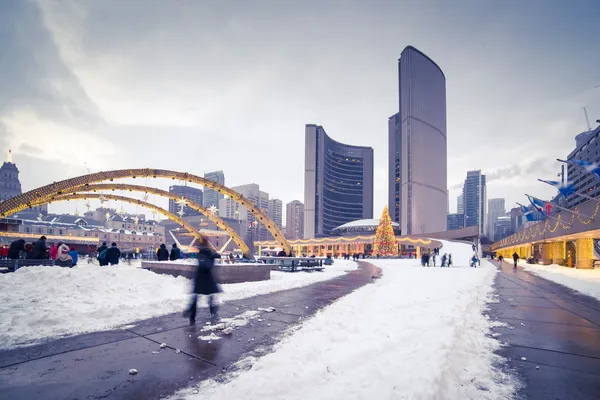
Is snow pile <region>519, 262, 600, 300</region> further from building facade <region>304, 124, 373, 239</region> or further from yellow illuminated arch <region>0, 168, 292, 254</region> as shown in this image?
building facade <region>304, 124, 373, 239</region>

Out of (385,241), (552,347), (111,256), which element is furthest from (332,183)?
(552,347)

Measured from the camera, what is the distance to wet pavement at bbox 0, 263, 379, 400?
355 cm

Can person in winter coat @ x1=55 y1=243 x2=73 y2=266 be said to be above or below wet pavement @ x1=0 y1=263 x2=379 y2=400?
above

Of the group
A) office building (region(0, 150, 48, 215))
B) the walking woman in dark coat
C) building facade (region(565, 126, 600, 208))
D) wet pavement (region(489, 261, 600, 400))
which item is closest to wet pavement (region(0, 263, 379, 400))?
the walking woman in dark coat

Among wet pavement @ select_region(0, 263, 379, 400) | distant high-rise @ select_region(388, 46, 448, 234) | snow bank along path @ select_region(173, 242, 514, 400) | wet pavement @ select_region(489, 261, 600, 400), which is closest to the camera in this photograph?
snow bank along path @ select_region(173, 242, 514, 400)

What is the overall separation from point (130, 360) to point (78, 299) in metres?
4.88

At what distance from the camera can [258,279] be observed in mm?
14969

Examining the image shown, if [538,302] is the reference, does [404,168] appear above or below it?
above

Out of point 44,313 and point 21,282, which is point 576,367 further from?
point 21,282

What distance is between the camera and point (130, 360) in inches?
176

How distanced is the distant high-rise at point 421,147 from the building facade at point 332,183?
40.1m

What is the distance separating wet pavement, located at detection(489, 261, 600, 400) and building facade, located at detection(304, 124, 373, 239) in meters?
142

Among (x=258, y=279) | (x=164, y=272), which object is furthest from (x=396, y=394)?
(x=164, y=272)

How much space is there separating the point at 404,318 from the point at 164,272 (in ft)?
41.3
